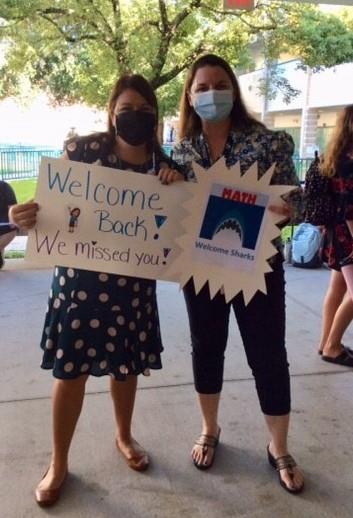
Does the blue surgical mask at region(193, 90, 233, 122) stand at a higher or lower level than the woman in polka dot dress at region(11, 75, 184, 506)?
higher

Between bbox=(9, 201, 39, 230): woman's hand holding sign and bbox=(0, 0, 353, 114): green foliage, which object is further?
bbox=(0, 0, 353, 114): green foliage

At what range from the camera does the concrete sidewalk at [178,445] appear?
6.91 ft

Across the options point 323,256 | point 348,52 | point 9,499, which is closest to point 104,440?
point 9,499

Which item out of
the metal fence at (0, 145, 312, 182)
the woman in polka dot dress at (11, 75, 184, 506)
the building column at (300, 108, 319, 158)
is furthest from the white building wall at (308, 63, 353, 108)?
the woman in polka dot dress at (11, 75, 184, 506)

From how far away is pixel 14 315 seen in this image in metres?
4.30

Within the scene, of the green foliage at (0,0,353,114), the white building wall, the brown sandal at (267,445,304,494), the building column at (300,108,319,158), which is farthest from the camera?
the building column at (300,108,319,158)

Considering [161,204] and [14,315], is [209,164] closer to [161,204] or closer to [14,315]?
[161,204]

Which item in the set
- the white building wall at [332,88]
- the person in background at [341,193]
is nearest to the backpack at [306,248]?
the person in background at [341,193]

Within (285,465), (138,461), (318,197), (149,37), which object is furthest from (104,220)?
(149,37)

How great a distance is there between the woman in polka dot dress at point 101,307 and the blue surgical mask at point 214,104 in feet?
0.60

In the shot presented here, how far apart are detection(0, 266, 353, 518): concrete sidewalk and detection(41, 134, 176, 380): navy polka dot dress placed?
1.68 feet

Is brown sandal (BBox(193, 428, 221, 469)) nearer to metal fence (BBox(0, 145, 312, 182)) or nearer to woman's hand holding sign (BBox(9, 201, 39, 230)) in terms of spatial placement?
woman's hand holding sign (BBox(9, 201, 39, 230))

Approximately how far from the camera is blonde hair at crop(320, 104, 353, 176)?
2.92 metres

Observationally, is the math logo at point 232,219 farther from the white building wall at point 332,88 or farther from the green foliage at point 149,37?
the white building wall at point 332,88
